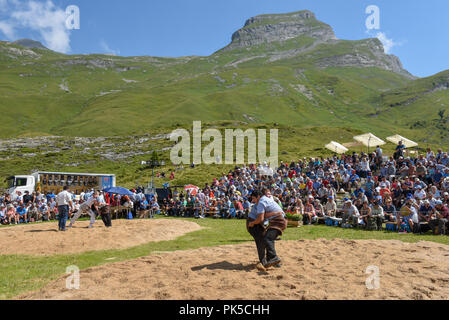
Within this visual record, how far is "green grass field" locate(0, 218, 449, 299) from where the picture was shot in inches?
316

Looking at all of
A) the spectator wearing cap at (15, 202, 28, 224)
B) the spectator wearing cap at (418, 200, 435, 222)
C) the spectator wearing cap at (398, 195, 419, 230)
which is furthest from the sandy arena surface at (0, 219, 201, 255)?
the spectator wearing cap at (418, 200, 435, 222)

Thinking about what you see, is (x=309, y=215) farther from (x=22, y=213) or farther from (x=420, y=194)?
(x=22, y=213)

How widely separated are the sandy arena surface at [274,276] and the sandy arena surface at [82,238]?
138 inches

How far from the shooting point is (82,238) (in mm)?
12805

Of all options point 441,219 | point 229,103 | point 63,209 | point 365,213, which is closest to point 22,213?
point 63,209

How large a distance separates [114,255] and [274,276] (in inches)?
228

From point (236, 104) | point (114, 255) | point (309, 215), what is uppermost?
point (236, 104)

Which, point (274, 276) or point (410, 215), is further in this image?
point (410, 215)

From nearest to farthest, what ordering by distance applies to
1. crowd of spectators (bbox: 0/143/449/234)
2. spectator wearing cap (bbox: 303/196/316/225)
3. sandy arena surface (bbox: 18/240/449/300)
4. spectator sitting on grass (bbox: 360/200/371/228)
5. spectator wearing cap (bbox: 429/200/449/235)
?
sandy arena surface (bbox: 18/240/449/300), spectator wearing cap (bbox: 429/200/449/235), crowd of spectators (bbox: 0/143/449/234), spectator sitting on grass (bbox: 360/200/371/228), spectator wearing cap (bbox: 303/196/316/225)

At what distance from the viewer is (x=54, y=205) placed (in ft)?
76.5

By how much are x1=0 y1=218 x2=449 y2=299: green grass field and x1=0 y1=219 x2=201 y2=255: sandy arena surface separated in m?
0.61

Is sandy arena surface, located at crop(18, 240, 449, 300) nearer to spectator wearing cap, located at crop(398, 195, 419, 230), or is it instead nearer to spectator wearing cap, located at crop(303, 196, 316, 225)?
spectator wearing cap, located at crop(398, 195, 419, 230)

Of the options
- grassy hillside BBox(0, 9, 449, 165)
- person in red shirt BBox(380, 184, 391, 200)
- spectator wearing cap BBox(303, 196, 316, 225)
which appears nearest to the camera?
person in red shirt BBox(380, 184, 391, 200)

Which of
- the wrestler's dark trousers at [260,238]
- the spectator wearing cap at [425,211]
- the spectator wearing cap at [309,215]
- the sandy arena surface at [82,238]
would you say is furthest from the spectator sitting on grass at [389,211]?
the wrestler's dark trousers at [260,238]
